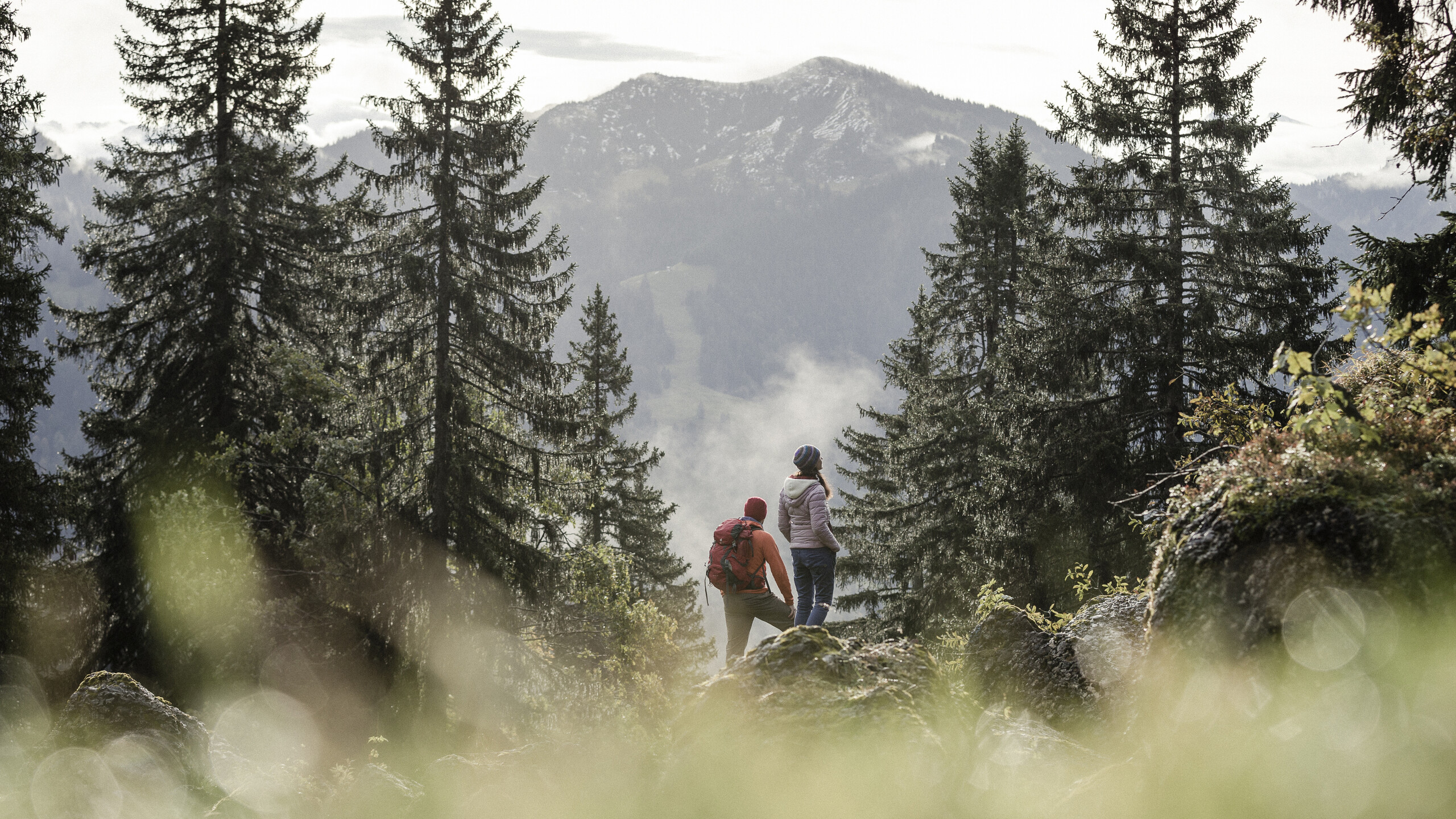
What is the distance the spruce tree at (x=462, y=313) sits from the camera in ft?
57.2

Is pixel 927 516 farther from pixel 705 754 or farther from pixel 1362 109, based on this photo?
pixel 705 754

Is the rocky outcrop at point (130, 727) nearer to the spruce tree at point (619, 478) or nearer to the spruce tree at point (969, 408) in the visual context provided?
the spruce tree at point (969, 408)

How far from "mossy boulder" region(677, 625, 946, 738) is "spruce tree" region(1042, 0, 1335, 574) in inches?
465

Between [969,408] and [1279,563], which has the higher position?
[1279,563]

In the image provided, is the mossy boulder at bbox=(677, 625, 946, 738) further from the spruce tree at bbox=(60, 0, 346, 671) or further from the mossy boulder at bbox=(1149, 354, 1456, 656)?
the spruce tree at bbox=(60, 0, 346, 671)

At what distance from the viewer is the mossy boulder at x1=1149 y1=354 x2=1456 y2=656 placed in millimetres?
3617

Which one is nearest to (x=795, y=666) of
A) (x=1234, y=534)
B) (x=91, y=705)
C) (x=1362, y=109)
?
→ (x=1234, y=534)

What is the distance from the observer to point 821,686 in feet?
17.6

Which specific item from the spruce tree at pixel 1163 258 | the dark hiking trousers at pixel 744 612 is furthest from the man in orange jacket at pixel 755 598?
the spruce tree at pixel 1163 258

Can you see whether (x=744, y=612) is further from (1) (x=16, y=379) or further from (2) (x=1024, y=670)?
(1) (x=16, y=379)

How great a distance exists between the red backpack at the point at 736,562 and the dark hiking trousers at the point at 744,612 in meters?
0.10

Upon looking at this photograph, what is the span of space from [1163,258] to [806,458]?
38.7ft

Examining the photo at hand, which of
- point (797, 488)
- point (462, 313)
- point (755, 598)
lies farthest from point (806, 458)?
point (462, 313)

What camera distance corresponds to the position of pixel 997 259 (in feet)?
73.8
